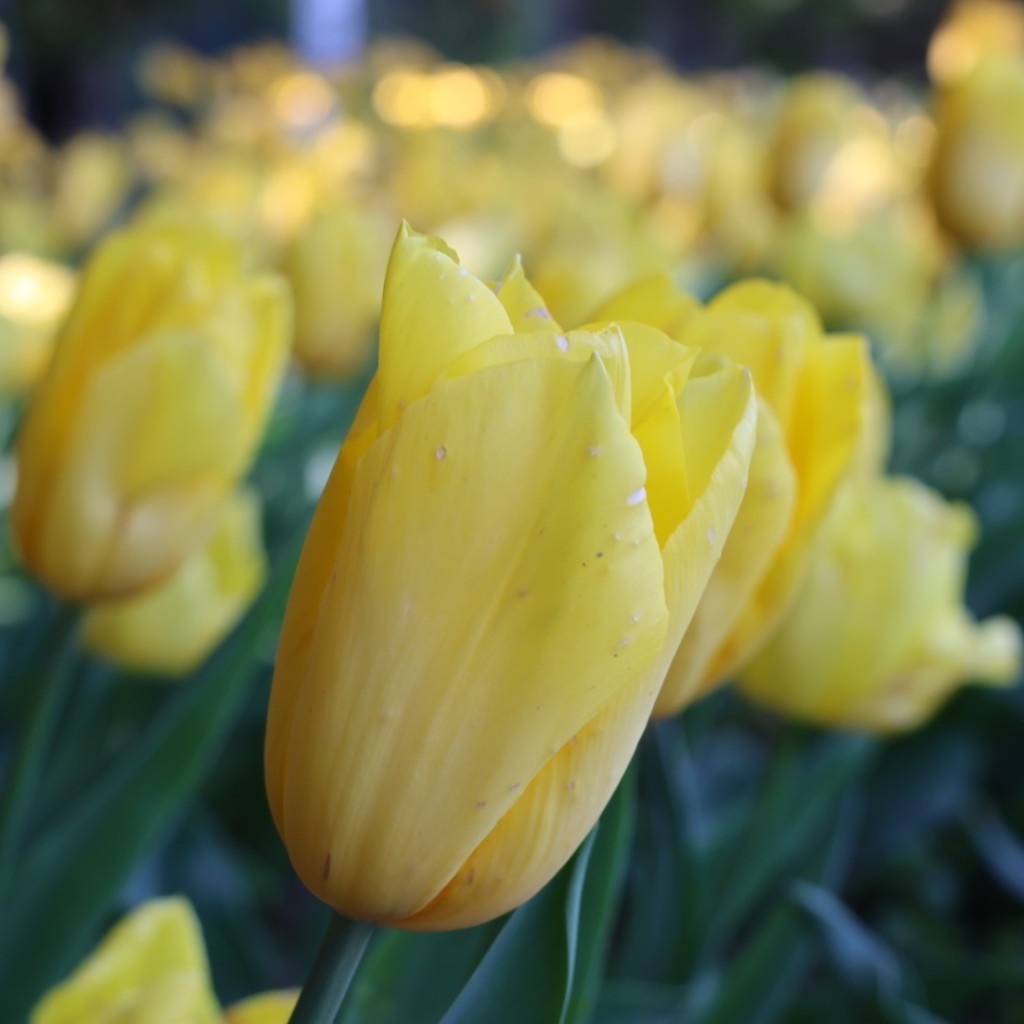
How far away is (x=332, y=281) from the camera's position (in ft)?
3.71

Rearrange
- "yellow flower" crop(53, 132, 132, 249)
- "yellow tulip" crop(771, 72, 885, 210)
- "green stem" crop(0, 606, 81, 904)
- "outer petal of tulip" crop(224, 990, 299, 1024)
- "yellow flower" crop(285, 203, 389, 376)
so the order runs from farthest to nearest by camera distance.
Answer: "yellow flower" crop(53, 132, 132, 249)
"yellow tulip" crop(771, 72, 885, 210)
"yellow flower" crop(285, 203, 389, 376)
"green stem" crop(0, 606, 81, 904)
"outer petal of tulip" crop(224, 990, 299, 1024)

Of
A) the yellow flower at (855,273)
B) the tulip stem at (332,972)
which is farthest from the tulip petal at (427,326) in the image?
the yellow flower at (855,273)

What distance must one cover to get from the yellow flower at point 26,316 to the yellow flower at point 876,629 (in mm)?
540

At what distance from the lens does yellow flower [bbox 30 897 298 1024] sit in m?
0.34

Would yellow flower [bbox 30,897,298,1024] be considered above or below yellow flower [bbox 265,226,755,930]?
below

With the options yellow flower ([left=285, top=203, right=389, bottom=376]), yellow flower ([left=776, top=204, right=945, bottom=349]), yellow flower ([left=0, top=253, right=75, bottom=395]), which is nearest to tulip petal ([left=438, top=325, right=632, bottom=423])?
yellow flower ([left=0, top=253, right=75, bottom=395])

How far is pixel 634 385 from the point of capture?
291 mm

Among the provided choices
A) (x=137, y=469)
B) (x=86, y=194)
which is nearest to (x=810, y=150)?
(x=86, y=194)

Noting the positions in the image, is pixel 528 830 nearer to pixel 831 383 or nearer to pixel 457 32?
pixel 831 383

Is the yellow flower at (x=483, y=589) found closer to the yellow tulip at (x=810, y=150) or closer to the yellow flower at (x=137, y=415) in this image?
the yellow flower at (x=137, y=415)

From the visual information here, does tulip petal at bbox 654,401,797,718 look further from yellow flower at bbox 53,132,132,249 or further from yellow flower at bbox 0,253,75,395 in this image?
yellow flower at bbox 53,132,132,249

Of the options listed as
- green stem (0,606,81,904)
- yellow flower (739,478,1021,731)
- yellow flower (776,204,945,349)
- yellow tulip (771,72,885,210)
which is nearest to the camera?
green stem (0,606,81,904)

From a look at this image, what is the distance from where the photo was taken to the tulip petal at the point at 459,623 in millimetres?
254

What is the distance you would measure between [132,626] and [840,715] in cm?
35
